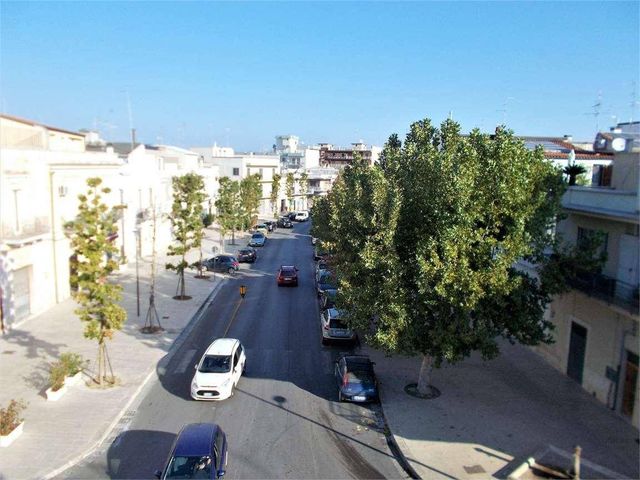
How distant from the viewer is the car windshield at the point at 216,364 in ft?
57.1

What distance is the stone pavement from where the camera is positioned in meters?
13.0

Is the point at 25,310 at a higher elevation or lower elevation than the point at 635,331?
lower

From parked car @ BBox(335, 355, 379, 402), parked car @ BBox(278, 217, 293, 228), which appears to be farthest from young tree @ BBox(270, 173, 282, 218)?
parked car @ BBox(335, 355, 379, 402)

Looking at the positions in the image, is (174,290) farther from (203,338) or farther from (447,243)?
(447,243)

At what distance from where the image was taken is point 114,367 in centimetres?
1948

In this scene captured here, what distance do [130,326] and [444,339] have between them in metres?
16.1

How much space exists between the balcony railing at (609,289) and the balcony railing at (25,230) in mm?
22250

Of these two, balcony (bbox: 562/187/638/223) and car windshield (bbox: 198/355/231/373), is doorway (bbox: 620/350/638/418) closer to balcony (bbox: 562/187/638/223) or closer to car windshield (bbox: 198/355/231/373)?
balcony (bbox: 562/187/638/223)

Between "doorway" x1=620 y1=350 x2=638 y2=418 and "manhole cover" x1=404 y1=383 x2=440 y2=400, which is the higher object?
"doorway" x1=620 y1=350 x2=638 y2=418

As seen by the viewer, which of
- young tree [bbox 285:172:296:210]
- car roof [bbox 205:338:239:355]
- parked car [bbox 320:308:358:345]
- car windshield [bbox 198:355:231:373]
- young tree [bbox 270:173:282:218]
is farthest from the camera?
young tree [bbox 285:172:296:210]

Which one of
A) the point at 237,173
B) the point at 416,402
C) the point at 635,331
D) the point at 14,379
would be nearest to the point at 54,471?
the point at 14,379

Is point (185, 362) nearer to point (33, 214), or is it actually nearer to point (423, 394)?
point (423, 394)

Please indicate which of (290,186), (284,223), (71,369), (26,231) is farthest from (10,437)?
(290,186)

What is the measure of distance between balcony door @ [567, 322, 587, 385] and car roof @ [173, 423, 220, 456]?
41.5 ft
